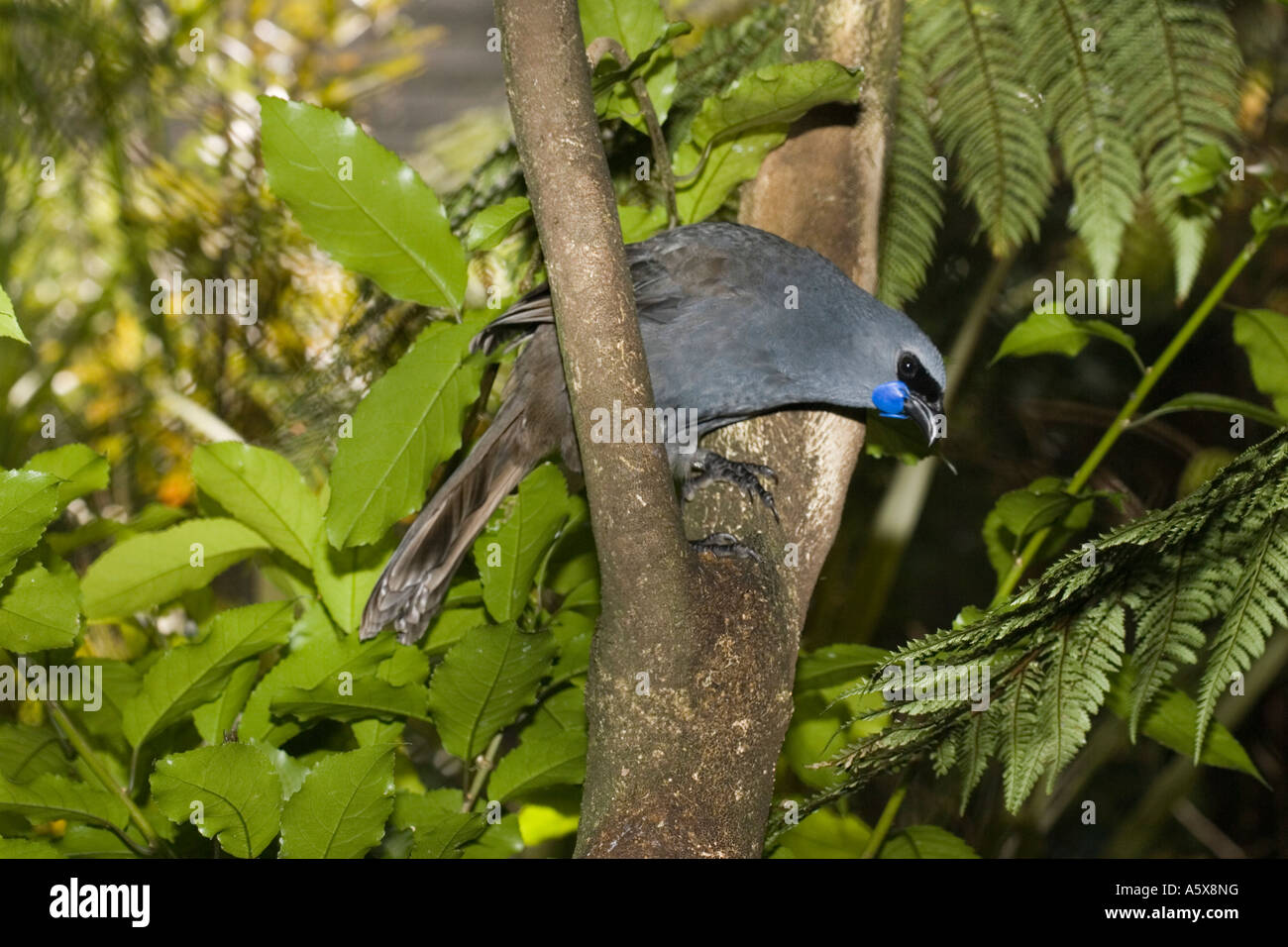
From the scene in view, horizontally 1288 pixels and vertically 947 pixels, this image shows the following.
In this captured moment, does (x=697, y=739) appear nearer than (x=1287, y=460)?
No

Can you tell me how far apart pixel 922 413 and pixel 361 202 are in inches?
39.0

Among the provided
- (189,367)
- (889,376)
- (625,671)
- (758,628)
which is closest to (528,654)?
(625,671)

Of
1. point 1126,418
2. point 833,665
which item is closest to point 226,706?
point 833,665

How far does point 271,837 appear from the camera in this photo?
3.61ft

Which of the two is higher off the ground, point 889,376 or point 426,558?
point 889,376

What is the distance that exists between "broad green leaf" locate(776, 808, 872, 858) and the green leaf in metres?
0.68

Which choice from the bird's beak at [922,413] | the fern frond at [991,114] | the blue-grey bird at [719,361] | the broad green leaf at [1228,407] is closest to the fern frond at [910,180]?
the fern frond at [991,114]

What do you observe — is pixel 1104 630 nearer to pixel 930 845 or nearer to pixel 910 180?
pixel 930 845

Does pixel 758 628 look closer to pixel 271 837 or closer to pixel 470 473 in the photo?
pixel 271 837

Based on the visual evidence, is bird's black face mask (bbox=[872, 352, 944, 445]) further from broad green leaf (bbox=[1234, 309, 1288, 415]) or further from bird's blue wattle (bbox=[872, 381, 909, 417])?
broad green leaf (bbox=[1234, 309, 1288, 415])

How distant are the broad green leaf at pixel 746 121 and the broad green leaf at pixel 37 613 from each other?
997mm

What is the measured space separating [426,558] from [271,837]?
2.25 feet

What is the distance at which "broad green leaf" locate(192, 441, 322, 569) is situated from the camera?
1.35 meters

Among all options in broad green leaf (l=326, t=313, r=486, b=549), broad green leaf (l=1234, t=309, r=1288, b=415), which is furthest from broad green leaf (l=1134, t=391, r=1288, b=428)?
broad green leaf (l=326, t=313, r=486, b=549)
